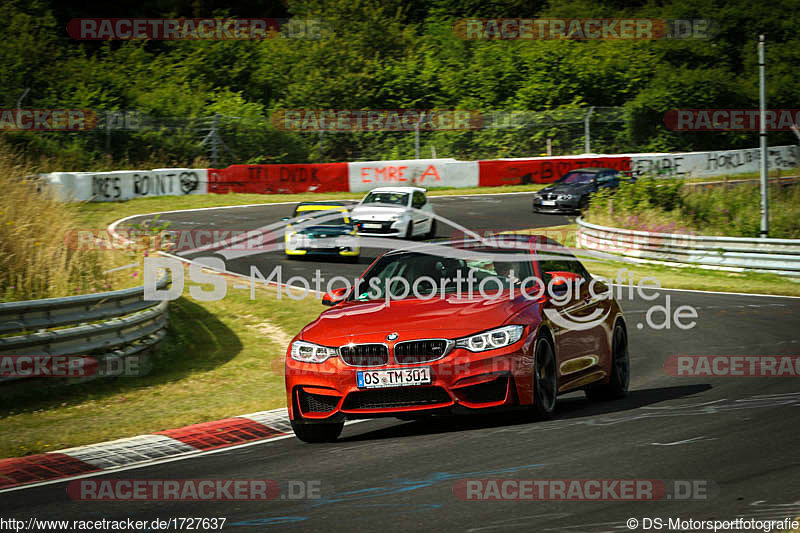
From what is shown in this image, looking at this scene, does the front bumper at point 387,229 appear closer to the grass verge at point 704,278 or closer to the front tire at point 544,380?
the grass verge at point 704,278

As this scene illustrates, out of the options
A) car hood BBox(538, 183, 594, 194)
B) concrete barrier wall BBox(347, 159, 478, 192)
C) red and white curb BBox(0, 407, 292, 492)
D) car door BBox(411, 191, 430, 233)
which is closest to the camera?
red and white curb BBox(0, 407, 292, 492)

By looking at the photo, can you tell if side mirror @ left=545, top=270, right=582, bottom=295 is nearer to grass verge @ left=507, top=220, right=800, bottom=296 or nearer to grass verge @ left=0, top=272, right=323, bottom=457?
grass verge @ left=0, top=272, right=323, bottom=457

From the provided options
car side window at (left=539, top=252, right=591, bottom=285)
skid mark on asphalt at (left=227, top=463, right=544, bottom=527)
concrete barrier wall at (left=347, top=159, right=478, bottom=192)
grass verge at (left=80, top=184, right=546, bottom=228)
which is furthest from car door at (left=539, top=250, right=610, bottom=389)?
concrete barrier wall at (left=347, top=159, right=478, bottom=192)

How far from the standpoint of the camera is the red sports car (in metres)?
7.52

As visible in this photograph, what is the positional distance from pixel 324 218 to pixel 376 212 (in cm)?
347

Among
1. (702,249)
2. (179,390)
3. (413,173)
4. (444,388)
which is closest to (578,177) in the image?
(413,173)

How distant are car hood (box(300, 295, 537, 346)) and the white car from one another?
18.7m

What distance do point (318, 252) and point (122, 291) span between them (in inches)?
441

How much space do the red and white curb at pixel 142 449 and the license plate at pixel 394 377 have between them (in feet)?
4.58

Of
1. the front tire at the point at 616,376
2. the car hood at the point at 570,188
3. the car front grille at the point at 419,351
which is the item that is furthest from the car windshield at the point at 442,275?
the car hood at the point at 570,188

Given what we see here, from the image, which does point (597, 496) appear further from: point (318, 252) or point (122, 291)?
point (318, 252)

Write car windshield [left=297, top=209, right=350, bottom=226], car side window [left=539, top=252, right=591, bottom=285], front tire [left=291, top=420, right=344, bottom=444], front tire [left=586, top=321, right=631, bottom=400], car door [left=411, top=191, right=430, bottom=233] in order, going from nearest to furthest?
front tire [left=291, top=420, right=344, bottom=444], car side window [left=539, top=252, right=591, bottom=285], front tire [left=586, top=321, right=631, bottom=400], car windshield [left=297, top=209, right=350, bottom=226], car door [left=411, top=191, right=430, bottom=233]

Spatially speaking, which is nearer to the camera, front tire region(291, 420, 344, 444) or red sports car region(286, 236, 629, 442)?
red sports car region(286, 236, 629, 442)

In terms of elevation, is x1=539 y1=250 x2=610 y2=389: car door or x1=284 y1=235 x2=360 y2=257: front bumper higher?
x1=539 y1=250 x2=610 y2=389: car door
